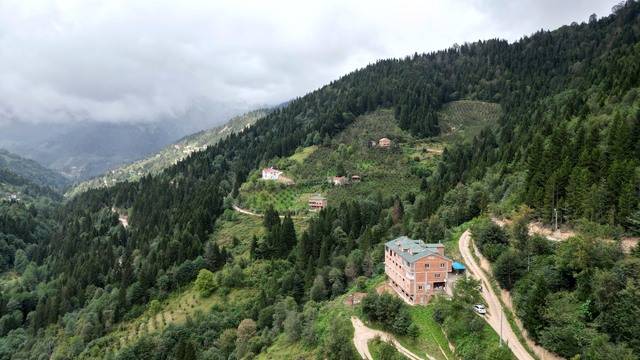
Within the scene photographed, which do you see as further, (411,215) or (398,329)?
(411,215)

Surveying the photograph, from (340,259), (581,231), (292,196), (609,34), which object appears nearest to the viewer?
(581,231)

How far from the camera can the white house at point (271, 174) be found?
13675 centimetres

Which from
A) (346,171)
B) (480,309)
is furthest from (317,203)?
(480,309)

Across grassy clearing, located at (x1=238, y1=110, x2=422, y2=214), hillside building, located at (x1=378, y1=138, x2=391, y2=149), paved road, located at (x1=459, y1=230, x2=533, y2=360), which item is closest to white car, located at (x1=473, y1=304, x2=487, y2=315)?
paved road, located at (x1=459, y1=230, x2=533, y2=360)

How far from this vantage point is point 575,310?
122 ft

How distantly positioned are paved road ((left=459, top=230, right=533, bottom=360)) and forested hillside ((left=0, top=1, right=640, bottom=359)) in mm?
2031

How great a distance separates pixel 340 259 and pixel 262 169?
3140 inches

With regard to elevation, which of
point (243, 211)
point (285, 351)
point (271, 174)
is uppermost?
point (271, 174)

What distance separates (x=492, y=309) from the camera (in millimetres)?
47062

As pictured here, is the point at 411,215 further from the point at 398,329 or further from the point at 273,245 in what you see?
the point at 398,329

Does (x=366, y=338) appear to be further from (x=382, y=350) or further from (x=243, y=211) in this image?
(x=243, y=211)

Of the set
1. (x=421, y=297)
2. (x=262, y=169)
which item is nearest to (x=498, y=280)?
(x=421, y=297)

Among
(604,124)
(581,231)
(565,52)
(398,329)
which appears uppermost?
(565,52)

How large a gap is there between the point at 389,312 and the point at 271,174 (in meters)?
91.1
